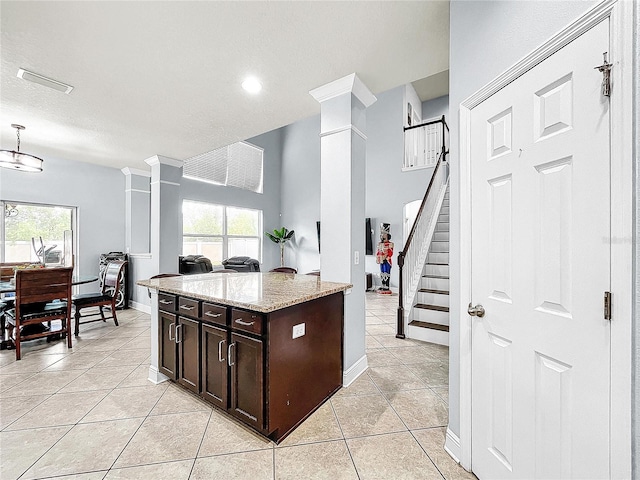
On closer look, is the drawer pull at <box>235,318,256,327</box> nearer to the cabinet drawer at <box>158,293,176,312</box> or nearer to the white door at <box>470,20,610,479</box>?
the cabinet drawer at <box>158,293,176,312</box>

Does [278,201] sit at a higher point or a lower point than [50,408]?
higher

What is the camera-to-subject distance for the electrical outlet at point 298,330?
1.83 m

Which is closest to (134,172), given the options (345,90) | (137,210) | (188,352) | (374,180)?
(137,210)

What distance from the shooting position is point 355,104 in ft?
8.40

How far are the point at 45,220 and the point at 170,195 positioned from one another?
235cm

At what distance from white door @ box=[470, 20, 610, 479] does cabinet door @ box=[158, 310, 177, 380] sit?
216cm

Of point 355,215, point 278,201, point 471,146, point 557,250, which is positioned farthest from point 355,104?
point 278,201

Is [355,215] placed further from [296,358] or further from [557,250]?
[557,250]

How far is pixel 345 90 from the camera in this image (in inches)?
98.0

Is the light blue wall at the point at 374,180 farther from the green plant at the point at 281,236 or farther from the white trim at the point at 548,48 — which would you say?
the white trim at the point at 548,48

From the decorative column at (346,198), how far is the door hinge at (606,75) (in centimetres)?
168

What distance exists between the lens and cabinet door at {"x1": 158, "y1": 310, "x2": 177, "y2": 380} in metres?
2.28

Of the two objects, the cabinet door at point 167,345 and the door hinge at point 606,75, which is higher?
the door hinge at point 606,75

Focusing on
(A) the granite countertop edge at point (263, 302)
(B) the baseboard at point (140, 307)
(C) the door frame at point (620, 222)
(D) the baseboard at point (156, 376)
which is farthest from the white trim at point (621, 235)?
(B) the baseboard at point (140, 307)
